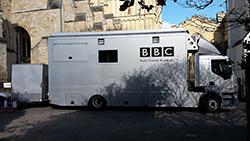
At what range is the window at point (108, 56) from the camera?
10062 mm

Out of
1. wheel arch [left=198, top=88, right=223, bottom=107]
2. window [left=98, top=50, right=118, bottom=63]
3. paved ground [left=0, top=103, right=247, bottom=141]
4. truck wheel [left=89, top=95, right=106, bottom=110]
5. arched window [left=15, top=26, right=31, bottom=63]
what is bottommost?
paved ground [left=0, top=103, right=247, bottom=141]

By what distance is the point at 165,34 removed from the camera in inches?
383

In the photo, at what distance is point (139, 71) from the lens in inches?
389

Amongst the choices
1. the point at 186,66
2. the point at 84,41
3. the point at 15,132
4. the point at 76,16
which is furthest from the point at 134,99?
the point at 76,16

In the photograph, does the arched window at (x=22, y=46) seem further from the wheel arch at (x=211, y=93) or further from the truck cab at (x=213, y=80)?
the wheel arch at (x=211, y=93)

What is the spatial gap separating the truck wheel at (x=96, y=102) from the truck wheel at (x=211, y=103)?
15.1 ft

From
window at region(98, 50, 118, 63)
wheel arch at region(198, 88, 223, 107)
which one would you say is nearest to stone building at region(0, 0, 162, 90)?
window at region(98, 50, 118, 63)

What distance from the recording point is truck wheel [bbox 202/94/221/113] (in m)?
9.50

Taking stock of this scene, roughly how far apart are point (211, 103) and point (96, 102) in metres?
5.27

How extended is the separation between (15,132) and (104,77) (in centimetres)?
461

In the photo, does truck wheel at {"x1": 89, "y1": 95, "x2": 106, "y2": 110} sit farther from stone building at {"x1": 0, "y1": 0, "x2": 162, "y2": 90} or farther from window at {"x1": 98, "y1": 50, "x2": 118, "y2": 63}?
stone building at {"x1": 0, "y1": 0, "x2": 162, "y2": 90}

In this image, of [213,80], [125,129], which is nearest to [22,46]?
[213,80]

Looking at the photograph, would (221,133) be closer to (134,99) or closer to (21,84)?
(134,99)

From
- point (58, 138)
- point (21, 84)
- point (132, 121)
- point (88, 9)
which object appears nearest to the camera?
point (58, 138)
